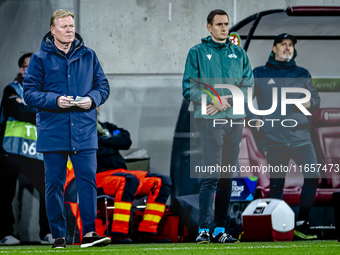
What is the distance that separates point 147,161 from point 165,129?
0.44 meters

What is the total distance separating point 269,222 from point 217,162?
2.04 feet

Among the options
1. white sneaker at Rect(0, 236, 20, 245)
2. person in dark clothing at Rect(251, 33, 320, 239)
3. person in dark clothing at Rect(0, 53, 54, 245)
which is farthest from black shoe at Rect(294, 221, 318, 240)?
white sneaker at Rect(0, 236, 20, 245)

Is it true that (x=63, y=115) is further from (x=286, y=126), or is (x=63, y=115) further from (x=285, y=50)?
(x=285, y=50)

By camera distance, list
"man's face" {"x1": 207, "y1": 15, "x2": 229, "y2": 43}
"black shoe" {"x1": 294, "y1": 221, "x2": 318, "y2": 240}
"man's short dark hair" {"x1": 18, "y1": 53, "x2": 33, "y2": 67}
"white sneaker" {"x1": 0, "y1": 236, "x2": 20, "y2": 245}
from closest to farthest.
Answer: "man's face" {"x1": 207, "y1": 15, "x2": 229, "y2": 43} → "black shoe" {"x1": 294, "y1": 221, "x2": 318, "y2": 240} → "white sneaker" {"x1": 0, "y1": 236, "x2": 20, "y2": 245} → "man's short dark hair" {"x1": 18, "y1": 53, "x2": 33, "y2": 67}

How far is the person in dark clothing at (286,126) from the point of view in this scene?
13.1 ft

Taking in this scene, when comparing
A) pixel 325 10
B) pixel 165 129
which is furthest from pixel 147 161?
pixel 325 10

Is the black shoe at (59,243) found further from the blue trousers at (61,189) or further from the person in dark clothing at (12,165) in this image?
the person in dark clothing at (12,165)

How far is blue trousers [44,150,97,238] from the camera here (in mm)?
3070

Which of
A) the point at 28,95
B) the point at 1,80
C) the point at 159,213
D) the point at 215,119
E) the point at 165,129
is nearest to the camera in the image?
the point at 28,95

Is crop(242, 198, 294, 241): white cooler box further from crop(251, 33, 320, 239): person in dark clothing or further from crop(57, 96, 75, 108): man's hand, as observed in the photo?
crop(57, 96, 75, 108): man's hand

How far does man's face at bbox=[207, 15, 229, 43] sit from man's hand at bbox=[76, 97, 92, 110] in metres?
1.01

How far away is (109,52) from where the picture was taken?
4871mm

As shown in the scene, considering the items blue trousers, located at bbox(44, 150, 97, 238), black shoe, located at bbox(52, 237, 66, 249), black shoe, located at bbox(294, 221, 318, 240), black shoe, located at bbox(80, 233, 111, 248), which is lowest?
black shoe, located at bbox(294, 221, 318, 240)

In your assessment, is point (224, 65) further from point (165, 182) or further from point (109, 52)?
point (109, 52)
